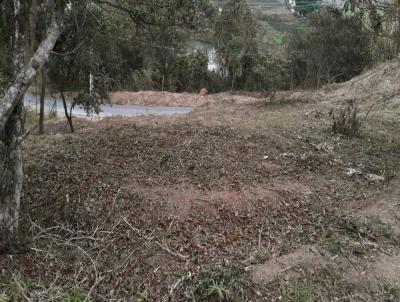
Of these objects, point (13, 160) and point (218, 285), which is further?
point (13, 160)

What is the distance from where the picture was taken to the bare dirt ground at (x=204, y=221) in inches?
142

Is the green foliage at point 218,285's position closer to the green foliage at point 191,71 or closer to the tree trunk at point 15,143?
the tree trunk at point 15,143

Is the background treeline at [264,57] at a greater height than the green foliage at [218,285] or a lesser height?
greater

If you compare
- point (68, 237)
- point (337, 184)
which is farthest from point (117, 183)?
point (337, 184)

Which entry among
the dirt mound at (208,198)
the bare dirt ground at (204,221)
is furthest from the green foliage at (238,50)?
the dirt mound at (208,198)

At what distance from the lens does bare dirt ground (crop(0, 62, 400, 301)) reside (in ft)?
11.8

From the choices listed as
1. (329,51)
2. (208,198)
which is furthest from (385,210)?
(329,51)

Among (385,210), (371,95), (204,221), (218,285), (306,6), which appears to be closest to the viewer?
(218,285)

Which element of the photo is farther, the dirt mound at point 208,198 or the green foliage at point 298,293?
the dirt mound at point 208,198

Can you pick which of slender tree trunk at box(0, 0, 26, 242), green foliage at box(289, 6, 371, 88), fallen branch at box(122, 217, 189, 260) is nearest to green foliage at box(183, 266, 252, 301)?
fallen branch at box(122, 217, 189, 260)

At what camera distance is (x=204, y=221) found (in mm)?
4219

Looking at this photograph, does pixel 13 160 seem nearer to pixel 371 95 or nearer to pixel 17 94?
pixel 17 94

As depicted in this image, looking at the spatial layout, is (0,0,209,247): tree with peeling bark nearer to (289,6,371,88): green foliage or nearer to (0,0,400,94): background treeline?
(0,0,400,94): background treeline

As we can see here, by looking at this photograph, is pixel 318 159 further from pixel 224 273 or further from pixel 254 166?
pixel 224 273
